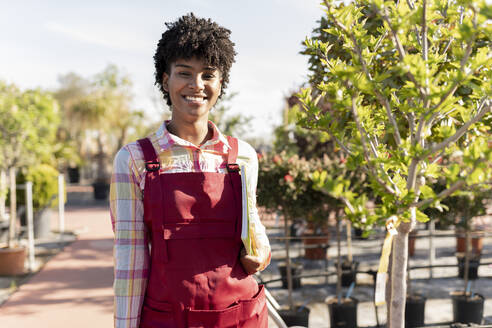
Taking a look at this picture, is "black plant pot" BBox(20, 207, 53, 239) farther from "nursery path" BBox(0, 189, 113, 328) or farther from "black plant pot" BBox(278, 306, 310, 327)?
"black plant pot" BBox(278, 306, 310, 327)

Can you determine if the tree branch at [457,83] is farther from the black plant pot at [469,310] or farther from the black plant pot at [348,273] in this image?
the black plant pot at [348,273]

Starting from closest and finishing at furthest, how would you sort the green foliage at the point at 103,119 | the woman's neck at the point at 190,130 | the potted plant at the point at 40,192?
1. the woman's neck at the point at 190,130
2. the potted plant at the point at 40,192
3. the green foliage at the point at 103,119

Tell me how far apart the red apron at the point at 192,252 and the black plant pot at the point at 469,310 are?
389 centimetres

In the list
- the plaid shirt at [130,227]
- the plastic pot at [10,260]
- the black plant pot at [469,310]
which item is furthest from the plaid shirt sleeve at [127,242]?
the plastic pot at [10,260]

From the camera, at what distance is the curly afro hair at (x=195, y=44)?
5.45 feet

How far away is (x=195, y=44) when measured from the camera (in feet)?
5.43

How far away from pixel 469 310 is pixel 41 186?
26.4 ft

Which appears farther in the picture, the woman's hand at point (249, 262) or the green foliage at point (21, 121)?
the green foliage at point (21, 121)

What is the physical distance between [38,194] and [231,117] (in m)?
4.34

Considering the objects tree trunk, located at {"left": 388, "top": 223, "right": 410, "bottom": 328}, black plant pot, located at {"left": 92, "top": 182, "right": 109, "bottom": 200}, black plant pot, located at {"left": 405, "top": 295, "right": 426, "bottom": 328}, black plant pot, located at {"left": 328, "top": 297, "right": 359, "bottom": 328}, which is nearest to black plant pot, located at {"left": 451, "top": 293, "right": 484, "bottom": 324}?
black plant pot, located at {"left": 405, "top": 295, "right": 426, "bottom": 328}

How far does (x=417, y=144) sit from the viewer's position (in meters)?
1.43

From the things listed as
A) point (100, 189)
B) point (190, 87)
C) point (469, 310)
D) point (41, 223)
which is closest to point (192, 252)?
point (190, 87)

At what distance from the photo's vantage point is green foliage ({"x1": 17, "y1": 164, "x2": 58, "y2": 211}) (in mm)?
8898

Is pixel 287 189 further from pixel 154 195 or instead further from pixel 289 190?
pixel 154 195
